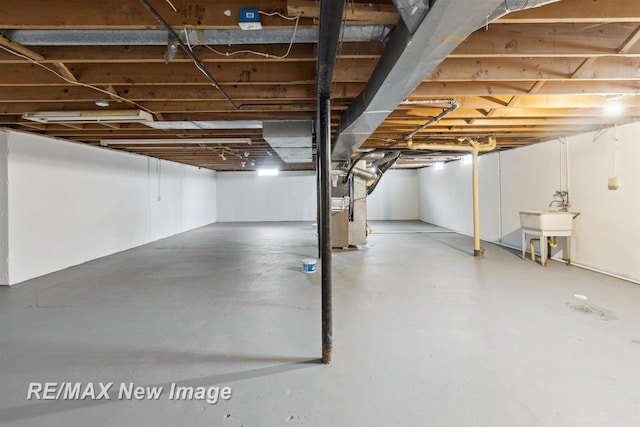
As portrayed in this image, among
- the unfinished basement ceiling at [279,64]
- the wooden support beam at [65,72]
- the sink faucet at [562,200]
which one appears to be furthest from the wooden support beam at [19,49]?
the sink faucet at [562,200]

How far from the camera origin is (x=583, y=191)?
4.27 metres

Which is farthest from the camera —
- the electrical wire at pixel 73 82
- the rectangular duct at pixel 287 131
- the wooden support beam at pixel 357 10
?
the rectangular duct at pixel 287 131

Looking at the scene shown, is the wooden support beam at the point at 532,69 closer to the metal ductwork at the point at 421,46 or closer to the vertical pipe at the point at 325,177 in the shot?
the metal ductwork at the point at 421,46

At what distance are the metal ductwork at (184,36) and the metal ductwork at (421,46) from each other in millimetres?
178

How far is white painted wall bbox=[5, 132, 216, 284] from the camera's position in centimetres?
390

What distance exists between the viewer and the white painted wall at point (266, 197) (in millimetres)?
11328

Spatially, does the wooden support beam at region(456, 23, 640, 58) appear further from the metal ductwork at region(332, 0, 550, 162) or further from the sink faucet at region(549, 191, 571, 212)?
the sink faucet at region(549, 191, 571, 212)

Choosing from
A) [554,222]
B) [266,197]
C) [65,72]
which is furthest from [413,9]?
[266,197]

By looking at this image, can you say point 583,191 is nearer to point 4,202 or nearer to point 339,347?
point 339,347

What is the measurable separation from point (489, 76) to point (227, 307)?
3002 millimetres

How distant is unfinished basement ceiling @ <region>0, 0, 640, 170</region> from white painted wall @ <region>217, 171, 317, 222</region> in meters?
7.37

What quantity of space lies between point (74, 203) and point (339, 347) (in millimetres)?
4870

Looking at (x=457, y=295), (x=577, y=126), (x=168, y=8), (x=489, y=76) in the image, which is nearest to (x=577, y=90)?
(x=489, y=76)

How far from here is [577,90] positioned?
2631mm
